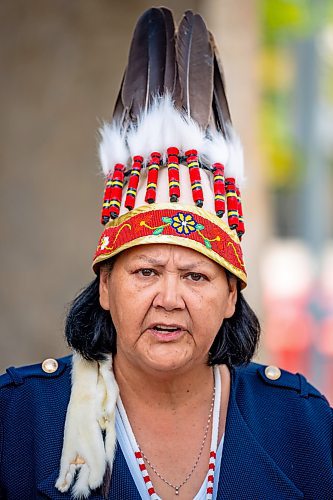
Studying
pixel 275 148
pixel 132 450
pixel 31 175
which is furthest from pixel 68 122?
pixel 275 148

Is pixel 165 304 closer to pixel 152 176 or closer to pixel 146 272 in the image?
pixel 146 272

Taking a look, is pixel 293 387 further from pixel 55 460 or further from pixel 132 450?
pixel 55 460

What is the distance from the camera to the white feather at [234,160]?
11.8 ft

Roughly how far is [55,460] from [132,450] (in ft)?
0.91

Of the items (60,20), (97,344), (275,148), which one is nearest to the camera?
(97,344)

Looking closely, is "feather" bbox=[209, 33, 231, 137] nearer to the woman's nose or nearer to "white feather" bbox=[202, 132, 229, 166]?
"white feather" bbox=[202, 132, 229, 166]

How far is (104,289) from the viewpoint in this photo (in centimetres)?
355

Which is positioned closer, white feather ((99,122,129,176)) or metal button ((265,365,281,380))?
white feather ((99,122,129,176))

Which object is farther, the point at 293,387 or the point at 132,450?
the point at 293,387

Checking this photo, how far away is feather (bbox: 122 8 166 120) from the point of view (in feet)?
12.0

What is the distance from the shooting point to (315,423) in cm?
367

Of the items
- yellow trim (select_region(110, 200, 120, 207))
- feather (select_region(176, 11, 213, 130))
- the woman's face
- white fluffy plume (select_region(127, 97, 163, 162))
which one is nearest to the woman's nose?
the woman's face

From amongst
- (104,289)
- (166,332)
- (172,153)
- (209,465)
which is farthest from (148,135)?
(209,465)

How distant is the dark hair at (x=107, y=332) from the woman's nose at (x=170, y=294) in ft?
0.96
